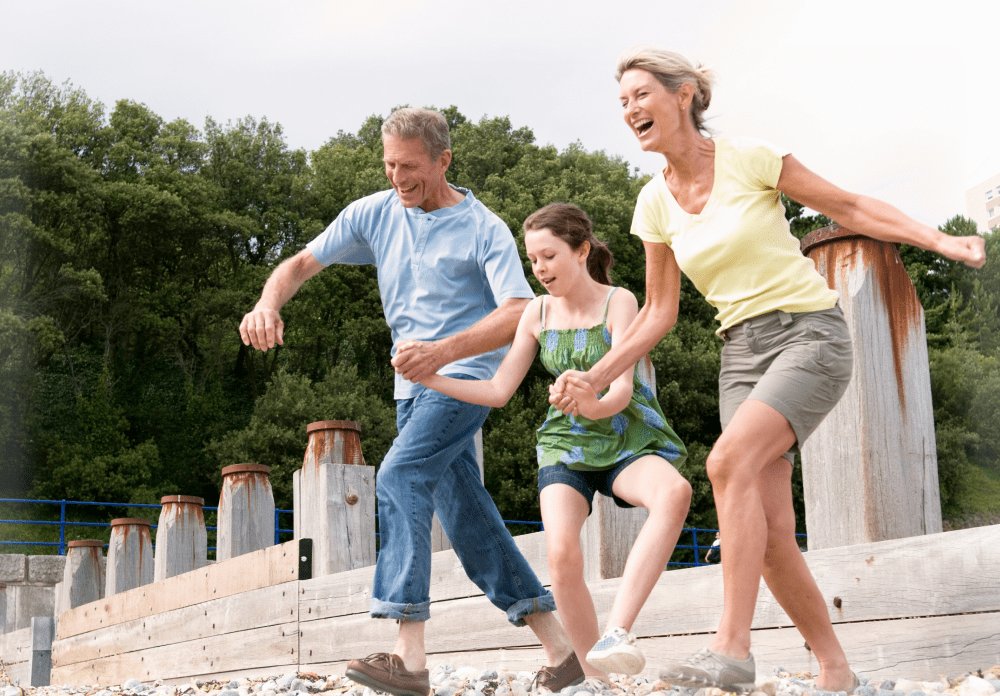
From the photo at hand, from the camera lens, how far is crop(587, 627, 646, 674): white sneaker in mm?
2758

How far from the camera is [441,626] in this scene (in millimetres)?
4777

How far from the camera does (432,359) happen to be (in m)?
3.43

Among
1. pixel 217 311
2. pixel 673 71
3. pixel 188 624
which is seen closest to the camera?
pixel 673 71

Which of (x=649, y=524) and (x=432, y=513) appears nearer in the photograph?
(x=649, y=524)

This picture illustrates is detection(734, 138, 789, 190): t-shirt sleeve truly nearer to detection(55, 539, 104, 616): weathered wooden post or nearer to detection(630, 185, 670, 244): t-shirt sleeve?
detection(630, 185, 670, 244): t-shirt sleeve

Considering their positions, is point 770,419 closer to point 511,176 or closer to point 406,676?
point 406,676

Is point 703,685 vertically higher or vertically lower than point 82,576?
lower

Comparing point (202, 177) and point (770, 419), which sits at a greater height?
point (202, 177)

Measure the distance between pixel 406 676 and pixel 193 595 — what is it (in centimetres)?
401

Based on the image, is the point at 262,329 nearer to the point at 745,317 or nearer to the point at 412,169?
the point at 412,169

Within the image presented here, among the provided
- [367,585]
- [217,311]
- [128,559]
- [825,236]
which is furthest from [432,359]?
[217,311]

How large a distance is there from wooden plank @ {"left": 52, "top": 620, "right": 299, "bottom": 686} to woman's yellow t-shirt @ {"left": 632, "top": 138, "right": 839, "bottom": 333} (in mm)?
3475

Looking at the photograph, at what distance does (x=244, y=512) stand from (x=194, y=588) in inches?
22.6

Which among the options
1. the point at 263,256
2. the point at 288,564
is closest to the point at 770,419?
the point at 288,564
